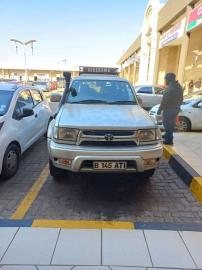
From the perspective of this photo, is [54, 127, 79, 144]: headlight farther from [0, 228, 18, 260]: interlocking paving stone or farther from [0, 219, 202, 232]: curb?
[0, 228, 18, 260]: interlocking paving stone

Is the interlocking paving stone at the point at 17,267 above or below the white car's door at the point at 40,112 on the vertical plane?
below

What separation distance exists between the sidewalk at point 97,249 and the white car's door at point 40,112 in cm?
367

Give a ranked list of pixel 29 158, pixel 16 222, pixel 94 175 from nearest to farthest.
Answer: pixel 16 222 < pixel 94 175 < pixel 29 158

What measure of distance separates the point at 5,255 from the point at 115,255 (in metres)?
1.14

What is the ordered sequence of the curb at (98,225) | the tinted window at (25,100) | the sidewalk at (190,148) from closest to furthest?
the curb at (98,225) → the sidewalk at (190,148) → the tinted window at (25,100)

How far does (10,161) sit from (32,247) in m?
2.13

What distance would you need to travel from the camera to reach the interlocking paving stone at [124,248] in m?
2.66

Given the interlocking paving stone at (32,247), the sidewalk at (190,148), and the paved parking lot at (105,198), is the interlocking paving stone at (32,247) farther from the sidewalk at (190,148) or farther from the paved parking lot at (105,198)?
the sidewalk at (190,148)

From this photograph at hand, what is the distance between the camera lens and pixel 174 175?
16.6 ft

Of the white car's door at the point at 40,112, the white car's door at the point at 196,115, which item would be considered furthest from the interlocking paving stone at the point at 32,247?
the white car's door at the point at 196,115

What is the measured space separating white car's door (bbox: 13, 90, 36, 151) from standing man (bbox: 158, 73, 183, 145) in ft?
10.4

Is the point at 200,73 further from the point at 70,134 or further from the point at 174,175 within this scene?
the point at 70,134

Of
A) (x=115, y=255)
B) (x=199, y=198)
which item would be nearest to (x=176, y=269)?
(x=115, y=255)

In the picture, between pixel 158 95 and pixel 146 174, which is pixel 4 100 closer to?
pixel 146 174
